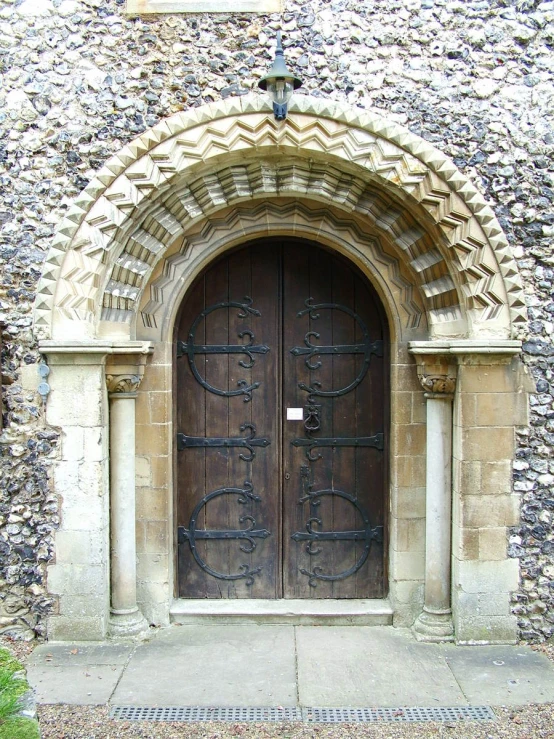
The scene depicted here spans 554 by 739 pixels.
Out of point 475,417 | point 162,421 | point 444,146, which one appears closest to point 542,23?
point 444,146

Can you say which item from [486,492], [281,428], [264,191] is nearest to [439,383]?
[486,492]

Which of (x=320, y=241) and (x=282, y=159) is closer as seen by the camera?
(x=282, y=159)

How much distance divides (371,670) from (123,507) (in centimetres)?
187

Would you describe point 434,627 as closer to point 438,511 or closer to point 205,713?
point 438,511

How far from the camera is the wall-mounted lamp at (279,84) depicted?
4059 mm

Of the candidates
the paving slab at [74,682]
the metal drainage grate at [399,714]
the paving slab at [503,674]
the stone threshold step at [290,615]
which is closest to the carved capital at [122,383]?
the stone threshold step at [290,615]

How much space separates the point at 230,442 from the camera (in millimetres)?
4965

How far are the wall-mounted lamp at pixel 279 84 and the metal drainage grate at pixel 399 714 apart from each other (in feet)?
11.1

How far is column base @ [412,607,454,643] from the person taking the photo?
455 cm

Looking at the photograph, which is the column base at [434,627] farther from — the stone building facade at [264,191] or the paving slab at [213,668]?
the paving slab at [213,668]

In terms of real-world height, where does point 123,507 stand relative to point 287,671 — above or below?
above

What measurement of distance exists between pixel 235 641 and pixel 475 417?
2126 millimetres

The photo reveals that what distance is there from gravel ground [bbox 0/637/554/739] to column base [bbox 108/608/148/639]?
32.0 inches

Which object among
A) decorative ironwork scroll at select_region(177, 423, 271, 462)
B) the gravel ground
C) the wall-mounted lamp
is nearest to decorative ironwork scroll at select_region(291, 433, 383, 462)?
decorative ironwork scroll at select_region(177, 423, 271, 462)
